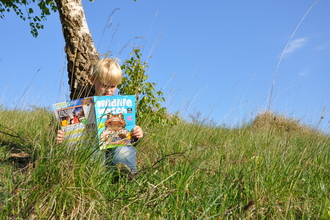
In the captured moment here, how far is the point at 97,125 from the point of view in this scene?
2281 millimetres

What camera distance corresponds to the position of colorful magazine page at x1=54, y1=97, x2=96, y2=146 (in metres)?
2.23

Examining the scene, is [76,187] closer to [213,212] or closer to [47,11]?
[213,212]

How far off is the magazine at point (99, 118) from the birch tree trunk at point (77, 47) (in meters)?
0.86

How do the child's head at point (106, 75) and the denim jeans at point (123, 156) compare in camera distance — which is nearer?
the denim jeans at point (123, 156)

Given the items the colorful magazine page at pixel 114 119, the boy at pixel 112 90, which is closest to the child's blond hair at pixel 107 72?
the boy at pixel 112 90

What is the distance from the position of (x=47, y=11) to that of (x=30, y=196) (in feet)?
24.9

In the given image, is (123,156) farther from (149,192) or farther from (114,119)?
(149,192)

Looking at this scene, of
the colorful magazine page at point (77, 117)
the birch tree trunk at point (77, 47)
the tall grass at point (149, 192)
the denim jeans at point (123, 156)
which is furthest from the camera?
the birch tree trunk at point (77, 47)

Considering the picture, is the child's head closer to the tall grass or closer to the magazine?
the magazine

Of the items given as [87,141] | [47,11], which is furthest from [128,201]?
[47,11]

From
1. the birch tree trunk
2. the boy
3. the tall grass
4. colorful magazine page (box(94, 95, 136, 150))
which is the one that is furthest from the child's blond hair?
the tall grass

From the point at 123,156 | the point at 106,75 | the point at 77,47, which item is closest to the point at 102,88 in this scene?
the point at 106,75

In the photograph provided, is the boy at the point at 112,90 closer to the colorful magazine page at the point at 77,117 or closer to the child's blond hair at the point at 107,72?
the child's blond hair at the point at 107,72

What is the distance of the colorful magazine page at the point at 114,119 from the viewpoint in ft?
7.58
